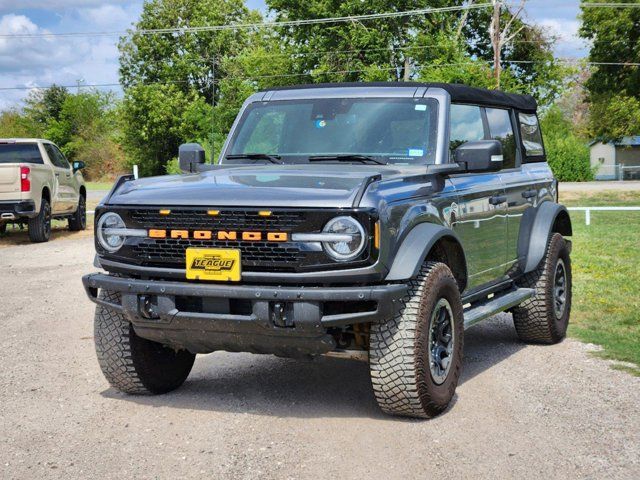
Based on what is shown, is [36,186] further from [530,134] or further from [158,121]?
[158,121]

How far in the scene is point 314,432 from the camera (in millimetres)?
5727

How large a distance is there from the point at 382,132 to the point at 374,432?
220 centimetres

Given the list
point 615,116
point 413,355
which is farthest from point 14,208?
point 615,116

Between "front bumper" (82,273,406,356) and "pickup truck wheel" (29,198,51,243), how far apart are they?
14112 mm

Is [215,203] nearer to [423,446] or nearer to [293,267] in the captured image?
[293,267]

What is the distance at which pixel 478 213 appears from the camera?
23.5 feet

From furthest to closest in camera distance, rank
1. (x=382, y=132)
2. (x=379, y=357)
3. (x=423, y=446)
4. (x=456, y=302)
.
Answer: (x=382, y=132) < (x=456, y=302) < (x=379, y=357) < (x=423, y=446)

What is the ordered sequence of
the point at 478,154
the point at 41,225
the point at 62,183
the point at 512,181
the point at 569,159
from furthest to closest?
the point at 569,159, the point at 62,183, the point at 41,225, the point at 512,181, the point at 478,154

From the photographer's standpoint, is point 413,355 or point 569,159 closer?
point 413,355

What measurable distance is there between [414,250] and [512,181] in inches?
96.6

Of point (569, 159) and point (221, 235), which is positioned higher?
point (569, 159)

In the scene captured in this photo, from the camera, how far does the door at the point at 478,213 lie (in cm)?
692

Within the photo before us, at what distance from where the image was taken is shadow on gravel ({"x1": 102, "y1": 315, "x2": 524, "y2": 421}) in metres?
6.33

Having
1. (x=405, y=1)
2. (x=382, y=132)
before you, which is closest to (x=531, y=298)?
(x=382, y=132)
